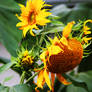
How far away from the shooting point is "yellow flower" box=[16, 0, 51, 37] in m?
0.31

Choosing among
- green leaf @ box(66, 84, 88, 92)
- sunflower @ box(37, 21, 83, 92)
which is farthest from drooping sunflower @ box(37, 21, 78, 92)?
green leaf @ box(66, 84, 88, 92)

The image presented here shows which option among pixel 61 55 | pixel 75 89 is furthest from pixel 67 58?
pixel 75 89

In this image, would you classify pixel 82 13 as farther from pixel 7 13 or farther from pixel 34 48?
pixel 34 48

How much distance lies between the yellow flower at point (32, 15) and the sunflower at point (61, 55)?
1.3 inches

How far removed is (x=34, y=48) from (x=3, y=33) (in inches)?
5.1

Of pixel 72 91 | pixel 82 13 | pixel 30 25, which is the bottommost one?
pixel 72 91

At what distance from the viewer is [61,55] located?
0.30 meters

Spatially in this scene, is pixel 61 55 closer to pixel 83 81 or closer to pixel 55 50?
pixel 55 50

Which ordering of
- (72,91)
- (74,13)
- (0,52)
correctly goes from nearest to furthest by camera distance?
(72,91), (74,13), (0,52)

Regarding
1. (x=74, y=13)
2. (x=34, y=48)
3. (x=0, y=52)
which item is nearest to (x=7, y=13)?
(x=34, y=48)

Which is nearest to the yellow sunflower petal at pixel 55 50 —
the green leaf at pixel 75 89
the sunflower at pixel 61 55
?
the sunflower at pixel 61 55

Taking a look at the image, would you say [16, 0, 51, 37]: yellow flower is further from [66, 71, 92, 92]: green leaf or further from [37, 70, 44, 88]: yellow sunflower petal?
[66, 71, 92, 92]: green leaf

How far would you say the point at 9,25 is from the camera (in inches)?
19.4

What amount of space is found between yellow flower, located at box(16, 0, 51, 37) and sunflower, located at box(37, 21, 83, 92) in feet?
0.11
